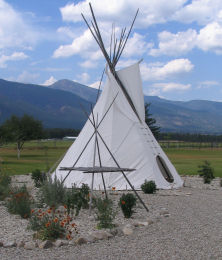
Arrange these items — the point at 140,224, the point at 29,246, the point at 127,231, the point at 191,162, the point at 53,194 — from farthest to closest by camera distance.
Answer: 1. the point at 191,162
2. the point at 53,194
3. the point at 140,224
4. the point at 127,231
5. the point at 29,246

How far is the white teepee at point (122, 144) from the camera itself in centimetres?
1581

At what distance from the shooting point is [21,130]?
49.2 metres

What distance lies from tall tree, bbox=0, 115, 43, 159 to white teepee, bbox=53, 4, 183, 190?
29.7 meters

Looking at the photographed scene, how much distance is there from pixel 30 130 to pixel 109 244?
147ft

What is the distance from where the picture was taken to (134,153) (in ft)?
53.1

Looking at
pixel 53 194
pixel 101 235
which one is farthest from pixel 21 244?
pixel 53 194

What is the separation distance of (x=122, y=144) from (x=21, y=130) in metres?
34.7

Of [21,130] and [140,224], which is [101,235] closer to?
[140,224]

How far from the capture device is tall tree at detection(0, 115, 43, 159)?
46.4 meters

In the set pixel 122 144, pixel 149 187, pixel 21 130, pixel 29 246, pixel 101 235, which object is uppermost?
pixel 21 130

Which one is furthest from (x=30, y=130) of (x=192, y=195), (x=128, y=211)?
(x=128, y=211)

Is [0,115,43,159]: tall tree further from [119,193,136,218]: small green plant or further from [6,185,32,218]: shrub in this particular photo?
[119,193,136,218]: small green plant

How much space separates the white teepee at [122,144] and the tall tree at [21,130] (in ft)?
97.4

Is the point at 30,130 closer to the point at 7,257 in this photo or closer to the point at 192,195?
the point at 192,195
